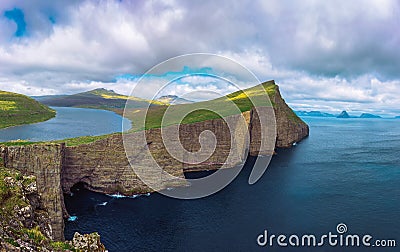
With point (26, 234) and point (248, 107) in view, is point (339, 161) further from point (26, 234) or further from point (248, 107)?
point (26, 234)

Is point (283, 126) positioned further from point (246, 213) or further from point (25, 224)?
point (25, 224)

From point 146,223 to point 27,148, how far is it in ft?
97.7

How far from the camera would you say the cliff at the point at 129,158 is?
2308 inches

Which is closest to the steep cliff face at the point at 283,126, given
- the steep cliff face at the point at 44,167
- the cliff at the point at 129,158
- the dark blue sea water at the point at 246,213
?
the cliff at the point at 129,158

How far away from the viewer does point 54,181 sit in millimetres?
60000

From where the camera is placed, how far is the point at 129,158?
85.0m

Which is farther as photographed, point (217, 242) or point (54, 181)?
point (54, 181)

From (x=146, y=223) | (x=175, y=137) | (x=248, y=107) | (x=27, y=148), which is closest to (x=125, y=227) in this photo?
(x=146, y=223)

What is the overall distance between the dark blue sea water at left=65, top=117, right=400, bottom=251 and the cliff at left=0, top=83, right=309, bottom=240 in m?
5.12

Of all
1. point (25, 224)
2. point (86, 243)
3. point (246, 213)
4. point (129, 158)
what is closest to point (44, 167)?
point (129, 158)

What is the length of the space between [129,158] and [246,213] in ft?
126

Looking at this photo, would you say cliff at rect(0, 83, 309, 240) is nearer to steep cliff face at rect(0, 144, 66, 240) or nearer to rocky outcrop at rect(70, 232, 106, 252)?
steep cliff face at rect(0, 144, 66, 240)

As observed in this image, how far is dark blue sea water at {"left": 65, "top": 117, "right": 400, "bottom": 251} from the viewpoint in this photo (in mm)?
55781

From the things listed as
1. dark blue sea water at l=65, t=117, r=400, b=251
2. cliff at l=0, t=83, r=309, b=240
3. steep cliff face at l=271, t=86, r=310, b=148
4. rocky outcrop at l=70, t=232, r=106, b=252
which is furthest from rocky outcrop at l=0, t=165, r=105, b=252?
steep cliff face at l=271, t=86, r=310, b=148
